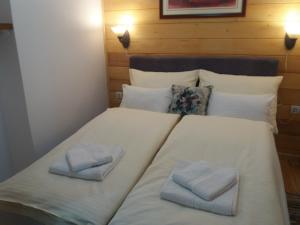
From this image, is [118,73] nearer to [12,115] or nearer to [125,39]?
[125,39]

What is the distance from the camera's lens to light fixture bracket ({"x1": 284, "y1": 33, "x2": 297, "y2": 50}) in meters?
2.43

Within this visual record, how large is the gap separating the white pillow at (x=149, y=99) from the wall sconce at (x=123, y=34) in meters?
0.65

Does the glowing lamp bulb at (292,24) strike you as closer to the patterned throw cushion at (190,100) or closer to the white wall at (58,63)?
the patterned throw cushion at (190,100)

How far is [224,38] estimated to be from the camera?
8.75 feet

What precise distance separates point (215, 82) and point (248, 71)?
13.8 inches

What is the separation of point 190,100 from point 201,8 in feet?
3.11

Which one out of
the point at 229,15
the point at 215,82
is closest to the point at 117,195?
the point at 215,82

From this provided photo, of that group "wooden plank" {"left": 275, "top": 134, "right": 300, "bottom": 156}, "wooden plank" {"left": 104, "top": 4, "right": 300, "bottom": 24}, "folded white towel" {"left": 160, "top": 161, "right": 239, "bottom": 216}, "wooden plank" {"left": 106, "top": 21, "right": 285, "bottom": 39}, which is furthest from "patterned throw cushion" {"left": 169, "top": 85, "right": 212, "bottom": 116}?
"folded white towel" {"left": 160, "top": 161, "right": 239, "bottom": 216}

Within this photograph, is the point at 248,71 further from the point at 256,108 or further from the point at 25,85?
the point at 25,85

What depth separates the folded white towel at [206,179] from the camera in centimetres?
127

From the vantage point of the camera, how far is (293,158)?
2771 millimetres

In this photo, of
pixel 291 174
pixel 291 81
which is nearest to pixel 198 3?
pixel 291 81

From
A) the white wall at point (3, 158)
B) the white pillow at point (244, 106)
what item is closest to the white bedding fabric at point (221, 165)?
the white pillow at point (244, 106)

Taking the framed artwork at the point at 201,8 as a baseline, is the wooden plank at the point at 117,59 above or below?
below
